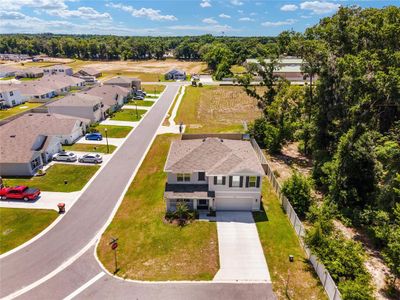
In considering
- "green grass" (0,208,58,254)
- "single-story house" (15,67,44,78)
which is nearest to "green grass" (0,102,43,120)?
"green grass" (0,208,58,254)

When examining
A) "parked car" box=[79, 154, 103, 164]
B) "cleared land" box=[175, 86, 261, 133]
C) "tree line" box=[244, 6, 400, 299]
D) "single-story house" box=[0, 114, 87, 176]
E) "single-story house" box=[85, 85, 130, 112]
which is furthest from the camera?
"single-story house" box=[85, 85, 130, 112]

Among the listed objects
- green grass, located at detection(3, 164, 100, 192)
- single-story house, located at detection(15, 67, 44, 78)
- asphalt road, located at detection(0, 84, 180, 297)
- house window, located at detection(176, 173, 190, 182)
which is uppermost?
single-story house, located at detection(15, 67, 44, 78)

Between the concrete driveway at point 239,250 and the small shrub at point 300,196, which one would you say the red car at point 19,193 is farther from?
the small shrub at point 300,196

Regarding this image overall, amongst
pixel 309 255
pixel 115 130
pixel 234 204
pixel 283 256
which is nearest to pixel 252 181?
pixel 234 204

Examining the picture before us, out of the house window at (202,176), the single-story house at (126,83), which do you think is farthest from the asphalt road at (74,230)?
the single-story house at (126,83)

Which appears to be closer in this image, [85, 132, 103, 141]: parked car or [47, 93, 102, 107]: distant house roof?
[85, 132, 103, 141]: parked car

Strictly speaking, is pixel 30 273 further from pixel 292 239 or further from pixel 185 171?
pixel 292 239

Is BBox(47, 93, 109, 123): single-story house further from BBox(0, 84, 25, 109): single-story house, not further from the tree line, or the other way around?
the tree line
